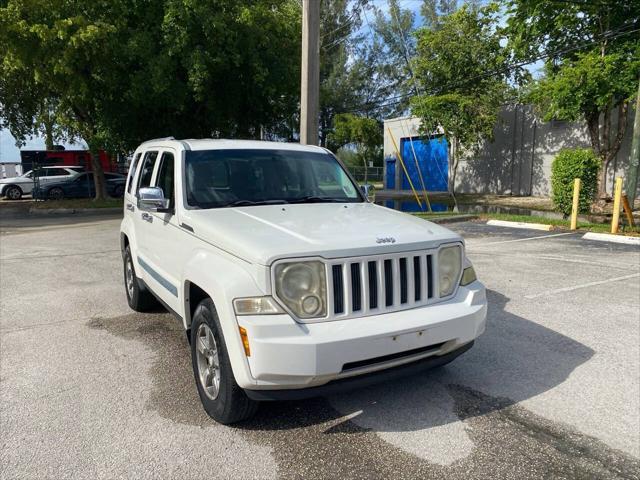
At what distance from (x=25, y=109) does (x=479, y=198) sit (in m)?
21.6

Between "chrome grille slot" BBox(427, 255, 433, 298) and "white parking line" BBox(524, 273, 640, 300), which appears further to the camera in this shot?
"white parking line" BBox(524, 273, 640, 300)

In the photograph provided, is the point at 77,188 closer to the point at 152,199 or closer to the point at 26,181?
the point at 26,181

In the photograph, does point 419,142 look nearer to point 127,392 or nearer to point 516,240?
point 516,240

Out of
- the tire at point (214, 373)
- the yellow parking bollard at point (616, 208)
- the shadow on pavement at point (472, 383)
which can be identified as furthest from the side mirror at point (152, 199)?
the yellow parking bollard at point (616, 208)

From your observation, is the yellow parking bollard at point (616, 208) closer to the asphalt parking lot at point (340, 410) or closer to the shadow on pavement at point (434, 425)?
the asphalt parking lot at point (340, 410)

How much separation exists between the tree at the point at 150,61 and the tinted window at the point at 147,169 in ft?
38.0

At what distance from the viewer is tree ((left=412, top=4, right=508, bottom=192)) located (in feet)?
64.4

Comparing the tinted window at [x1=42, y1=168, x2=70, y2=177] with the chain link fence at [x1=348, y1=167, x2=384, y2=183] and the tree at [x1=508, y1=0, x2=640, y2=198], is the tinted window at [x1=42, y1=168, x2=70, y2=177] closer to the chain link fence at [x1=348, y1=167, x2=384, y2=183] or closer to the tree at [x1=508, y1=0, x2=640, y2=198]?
the tree at [x1=508, y1=0, x2=640, y2=198]

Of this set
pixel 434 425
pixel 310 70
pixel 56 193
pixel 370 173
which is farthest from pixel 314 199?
pixel 370 173

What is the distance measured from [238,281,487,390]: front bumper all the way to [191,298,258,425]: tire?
0.74 ft

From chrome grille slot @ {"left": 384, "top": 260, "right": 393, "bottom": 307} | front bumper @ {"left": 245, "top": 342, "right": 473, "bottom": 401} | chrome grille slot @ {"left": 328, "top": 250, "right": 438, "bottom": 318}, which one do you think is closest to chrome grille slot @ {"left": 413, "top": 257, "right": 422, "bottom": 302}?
chrome grille slot @ {"left": 328, "top": 250, "right": 438, "bottom": 318}

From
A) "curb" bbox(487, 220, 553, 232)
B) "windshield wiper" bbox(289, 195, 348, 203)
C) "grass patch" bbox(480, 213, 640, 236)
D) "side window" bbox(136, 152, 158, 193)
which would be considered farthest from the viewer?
"curb" bbox(487, 220, 553, 232)

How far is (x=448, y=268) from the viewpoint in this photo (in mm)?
3457

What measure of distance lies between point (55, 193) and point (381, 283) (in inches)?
923
